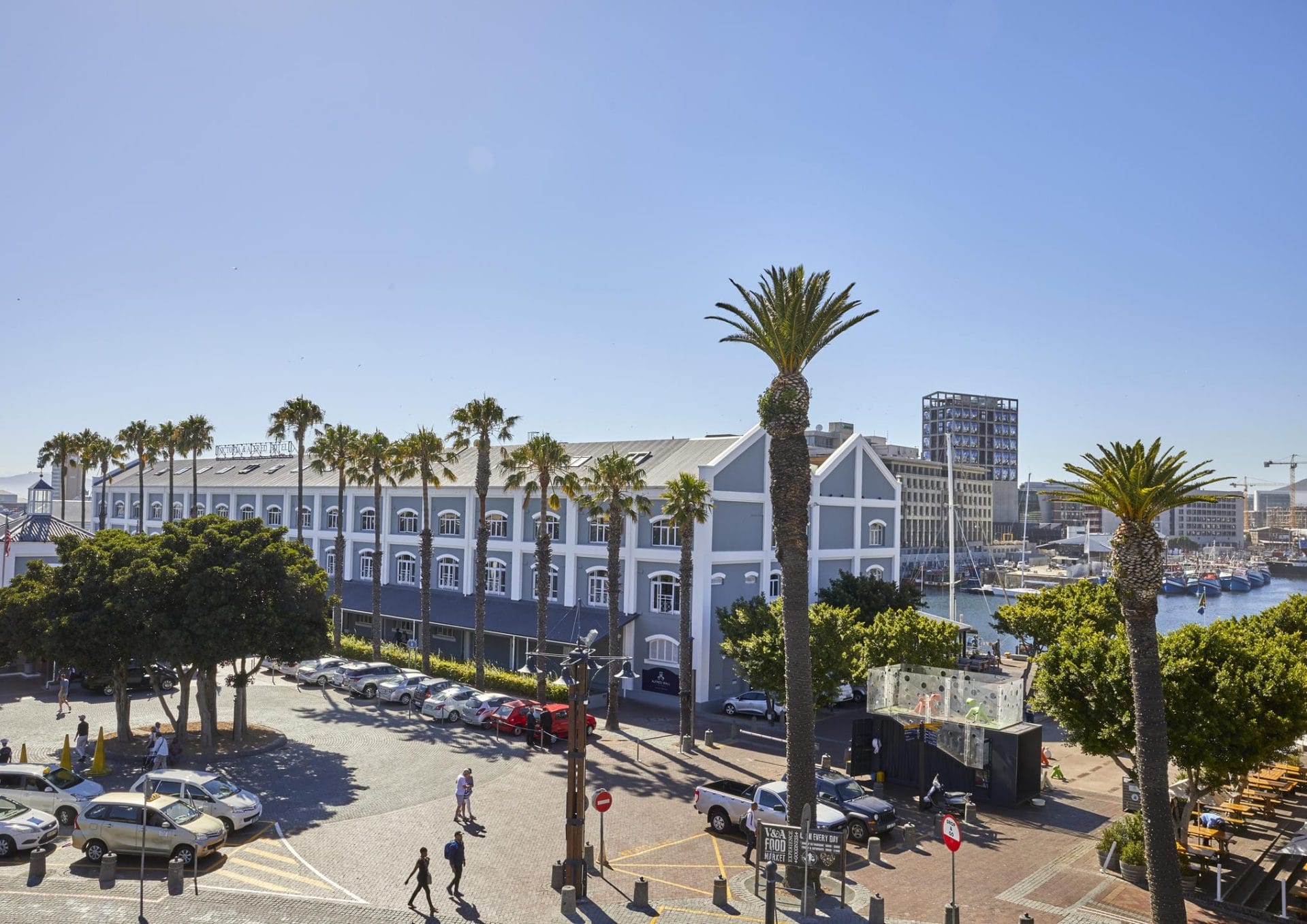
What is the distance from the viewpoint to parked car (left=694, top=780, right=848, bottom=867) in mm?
23234

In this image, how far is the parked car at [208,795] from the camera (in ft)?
76.0

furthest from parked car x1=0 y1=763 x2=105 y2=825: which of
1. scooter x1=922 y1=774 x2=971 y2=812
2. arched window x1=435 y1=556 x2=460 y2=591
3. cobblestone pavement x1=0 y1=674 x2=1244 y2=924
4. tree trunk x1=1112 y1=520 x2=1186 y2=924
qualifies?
arched window x1=435 y1=556 x2=460 y2=591

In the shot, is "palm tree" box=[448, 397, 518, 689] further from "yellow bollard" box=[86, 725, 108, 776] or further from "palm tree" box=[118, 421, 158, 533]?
"palm tree" box=[118, 421, 158, 533]

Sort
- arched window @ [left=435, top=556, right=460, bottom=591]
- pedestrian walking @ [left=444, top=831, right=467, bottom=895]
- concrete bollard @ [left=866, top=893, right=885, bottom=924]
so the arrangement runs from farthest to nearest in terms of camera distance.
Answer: arched window @ [left=435, top=556, right=460, bottom=591] < pedestrian walking @ [left=444, top=831, right=467, bottom=895] < concrete bollard @ [left=866, top=893, right=885, bottom=924]

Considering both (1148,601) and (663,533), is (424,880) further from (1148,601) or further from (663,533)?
(663,533)

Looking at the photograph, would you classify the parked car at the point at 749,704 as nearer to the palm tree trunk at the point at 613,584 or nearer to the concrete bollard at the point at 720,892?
the palm tree trunk at the point at 613,584

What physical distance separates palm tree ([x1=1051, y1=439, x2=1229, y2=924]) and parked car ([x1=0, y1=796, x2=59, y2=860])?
25614mm

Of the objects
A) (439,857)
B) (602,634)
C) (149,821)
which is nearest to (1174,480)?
(439,857)

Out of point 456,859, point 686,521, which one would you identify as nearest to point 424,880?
point 456,859

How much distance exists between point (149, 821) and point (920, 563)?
168980 millimetres

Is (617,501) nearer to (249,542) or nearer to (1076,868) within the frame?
(249,542)

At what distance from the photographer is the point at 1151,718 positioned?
17.8 m

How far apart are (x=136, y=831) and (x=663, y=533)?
2929 centimetres

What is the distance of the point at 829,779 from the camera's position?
84.9 feet
